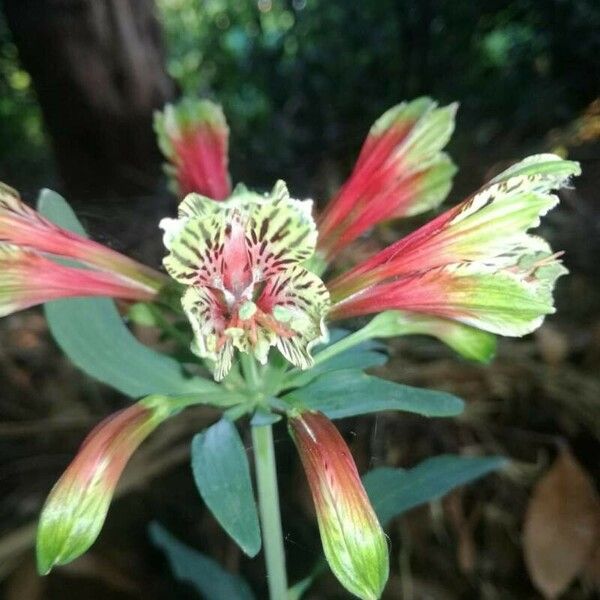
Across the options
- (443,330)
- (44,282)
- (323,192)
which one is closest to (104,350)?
(44,282)

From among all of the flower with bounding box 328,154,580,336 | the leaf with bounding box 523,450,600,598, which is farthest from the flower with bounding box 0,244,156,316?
the leaf with bounding box 523,450,600,598

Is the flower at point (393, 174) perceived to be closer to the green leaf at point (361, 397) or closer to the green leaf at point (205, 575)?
the green leaf at point (361, 397)

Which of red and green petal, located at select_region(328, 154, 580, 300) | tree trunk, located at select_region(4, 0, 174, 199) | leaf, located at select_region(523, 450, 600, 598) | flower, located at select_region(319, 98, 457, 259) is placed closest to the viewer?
red and green petal, located at select_region(328, 154, 580, 300)

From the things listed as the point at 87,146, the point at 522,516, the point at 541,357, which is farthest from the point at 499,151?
the point at 87,146

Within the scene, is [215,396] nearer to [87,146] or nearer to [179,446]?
[179,446]

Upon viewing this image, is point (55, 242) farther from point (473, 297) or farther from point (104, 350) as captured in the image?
point (473, 297)

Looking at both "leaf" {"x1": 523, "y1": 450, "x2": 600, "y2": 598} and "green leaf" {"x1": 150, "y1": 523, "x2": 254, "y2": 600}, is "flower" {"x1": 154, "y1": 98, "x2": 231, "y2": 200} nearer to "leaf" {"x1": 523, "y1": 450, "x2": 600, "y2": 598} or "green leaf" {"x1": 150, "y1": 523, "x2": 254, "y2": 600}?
"green leaf" {"x1": 150, "y1": 523, "x2": 254, "y2": 600}
